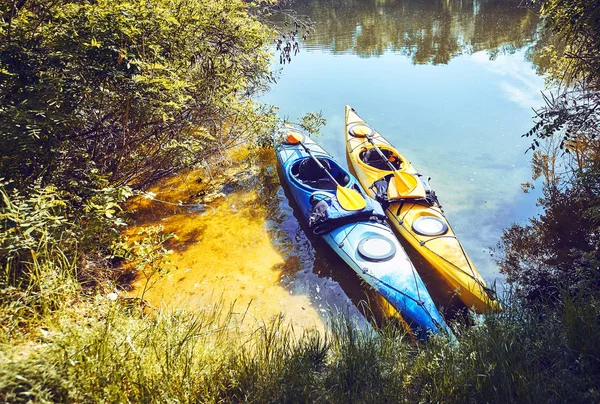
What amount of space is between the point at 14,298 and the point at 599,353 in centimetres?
375

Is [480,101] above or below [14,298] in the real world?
below

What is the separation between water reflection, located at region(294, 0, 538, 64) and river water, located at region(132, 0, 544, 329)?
0.40 ft

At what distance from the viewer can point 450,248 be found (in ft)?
14.0

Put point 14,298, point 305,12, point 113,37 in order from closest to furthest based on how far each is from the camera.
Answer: point 14,298, point 113,37, point 305,12

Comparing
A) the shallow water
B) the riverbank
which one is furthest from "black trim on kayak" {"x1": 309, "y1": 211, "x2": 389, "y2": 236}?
the riverbank

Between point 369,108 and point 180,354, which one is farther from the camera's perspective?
point 369,108

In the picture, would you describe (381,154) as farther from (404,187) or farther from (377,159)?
(404,187)

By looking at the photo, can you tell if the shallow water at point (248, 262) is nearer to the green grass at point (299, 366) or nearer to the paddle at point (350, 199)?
the paddle at point (350, 199)

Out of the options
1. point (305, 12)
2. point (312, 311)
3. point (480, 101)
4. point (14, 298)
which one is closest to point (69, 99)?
point (14, 298)

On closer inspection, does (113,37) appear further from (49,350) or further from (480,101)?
(480,101)

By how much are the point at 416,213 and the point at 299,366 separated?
309 centimetres

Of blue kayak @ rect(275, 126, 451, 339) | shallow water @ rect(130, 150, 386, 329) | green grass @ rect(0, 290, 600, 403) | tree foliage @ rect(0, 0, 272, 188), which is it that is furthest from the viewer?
shallow water @ rect(130, 150, 386, 329)

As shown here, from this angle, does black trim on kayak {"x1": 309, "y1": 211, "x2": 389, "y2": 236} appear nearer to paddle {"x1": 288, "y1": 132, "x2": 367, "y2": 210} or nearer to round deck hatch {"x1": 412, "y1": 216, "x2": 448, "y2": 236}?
paddle {"x1": 288, "y1": 132, "x2": 367, "y2": 210}

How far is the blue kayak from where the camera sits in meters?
3.65
